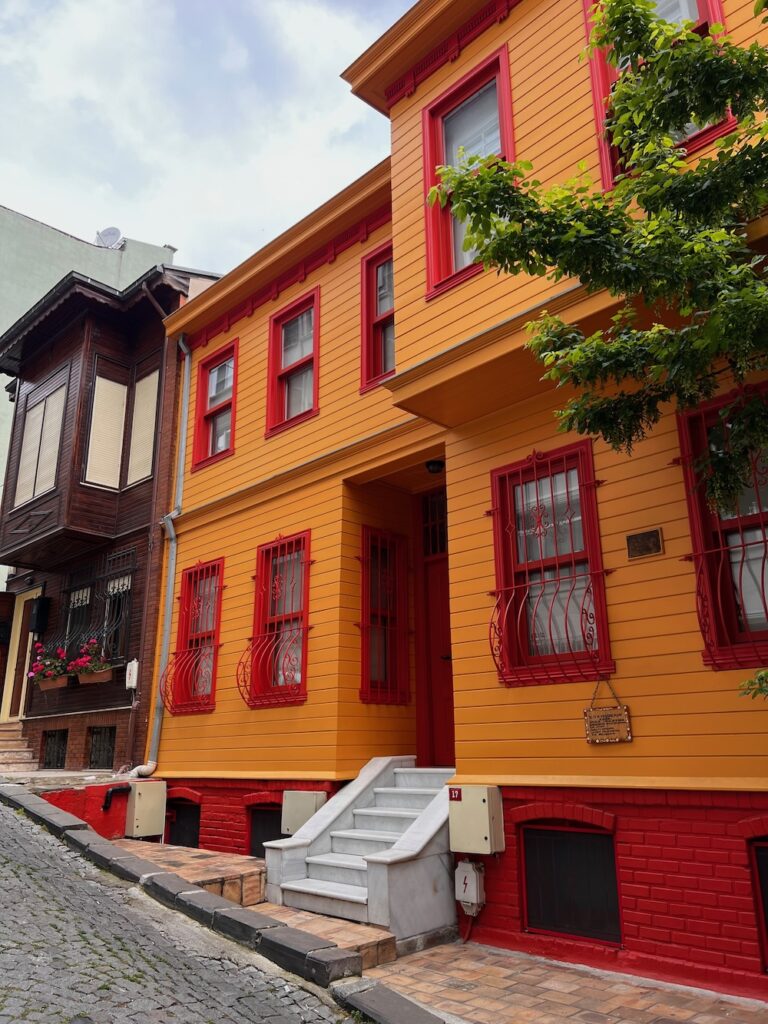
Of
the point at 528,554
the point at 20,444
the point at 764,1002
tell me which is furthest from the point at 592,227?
the point at 20,444

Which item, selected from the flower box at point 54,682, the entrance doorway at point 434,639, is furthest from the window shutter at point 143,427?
the entrance doorway at point 434,639

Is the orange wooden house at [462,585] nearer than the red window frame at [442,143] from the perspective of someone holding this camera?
Yes

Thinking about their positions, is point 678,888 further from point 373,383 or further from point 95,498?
point 95,498

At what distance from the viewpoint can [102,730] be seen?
39.5 feet

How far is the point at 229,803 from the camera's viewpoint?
9.51 metres

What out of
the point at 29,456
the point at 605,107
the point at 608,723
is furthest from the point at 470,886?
the point at 29,456

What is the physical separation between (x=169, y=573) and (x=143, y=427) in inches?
111

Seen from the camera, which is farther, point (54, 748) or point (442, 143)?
Result: point (54, 748)

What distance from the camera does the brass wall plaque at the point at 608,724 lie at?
18.8ft

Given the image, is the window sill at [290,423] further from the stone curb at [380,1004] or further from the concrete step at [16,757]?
the concrete step at [16,757]

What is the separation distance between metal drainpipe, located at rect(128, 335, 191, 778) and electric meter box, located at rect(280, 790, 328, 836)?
2.90m

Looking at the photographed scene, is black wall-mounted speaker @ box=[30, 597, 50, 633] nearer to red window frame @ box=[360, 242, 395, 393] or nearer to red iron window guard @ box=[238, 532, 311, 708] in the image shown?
red iron window guard @ box=[238, 532, 311, 708]

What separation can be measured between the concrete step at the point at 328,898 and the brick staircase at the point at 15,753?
25.6ft

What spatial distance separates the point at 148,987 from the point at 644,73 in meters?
5.67
